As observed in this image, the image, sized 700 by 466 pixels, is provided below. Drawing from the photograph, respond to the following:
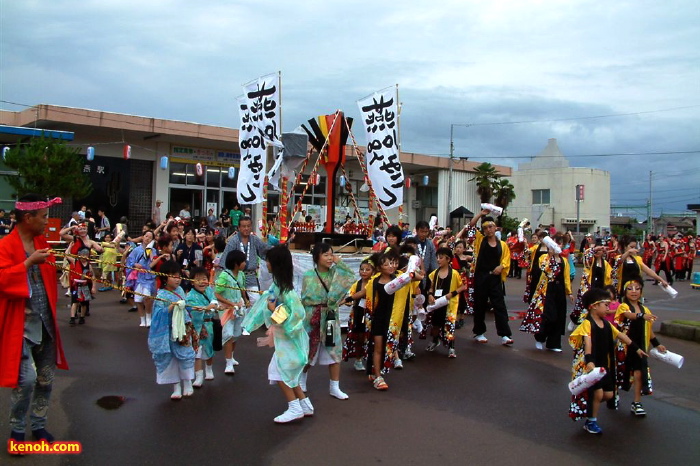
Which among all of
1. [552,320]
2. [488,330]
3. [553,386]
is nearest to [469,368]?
[553,386]

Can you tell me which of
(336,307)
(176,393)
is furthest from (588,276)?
(176,393)

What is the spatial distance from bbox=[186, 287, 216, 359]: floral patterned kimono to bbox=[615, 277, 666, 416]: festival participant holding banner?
13.6ft

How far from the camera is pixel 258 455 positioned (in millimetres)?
4406

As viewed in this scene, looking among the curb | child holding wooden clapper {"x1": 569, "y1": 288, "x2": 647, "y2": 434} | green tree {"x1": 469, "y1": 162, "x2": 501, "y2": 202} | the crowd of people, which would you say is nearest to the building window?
green tree {"x1": 469, "y1": 162, "x2": 501, "y2": 202}

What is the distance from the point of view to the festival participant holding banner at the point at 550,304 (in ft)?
27.6

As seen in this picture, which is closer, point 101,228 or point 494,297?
point 494,297

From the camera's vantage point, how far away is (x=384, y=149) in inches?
449

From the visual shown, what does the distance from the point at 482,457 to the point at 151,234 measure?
768 centimetres

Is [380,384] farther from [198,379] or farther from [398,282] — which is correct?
[198,379]

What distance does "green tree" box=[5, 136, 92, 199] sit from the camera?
16359mm

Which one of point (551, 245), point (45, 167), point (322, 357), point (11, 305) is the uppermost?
point (45, 167)

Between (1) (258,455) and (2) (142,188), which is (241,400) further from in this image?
(2) (142,188)

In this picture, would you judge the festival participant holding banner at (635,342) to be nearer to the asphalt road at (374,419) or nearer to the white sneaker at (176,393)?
the asphalt road at (374,419)

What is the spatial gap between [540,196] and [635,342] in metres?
42.0
